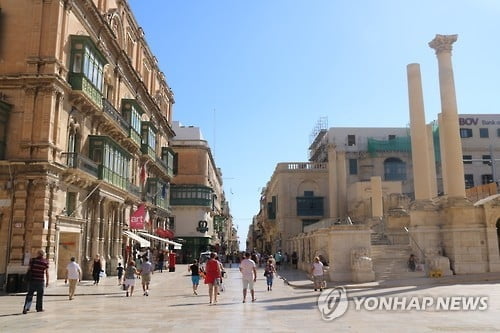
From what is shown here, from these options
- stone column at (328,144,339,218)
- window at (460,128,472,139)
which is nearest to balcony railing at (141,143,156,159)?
stone column at (328,144,339,218)

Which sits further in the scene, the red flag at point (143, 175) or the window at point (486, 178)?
the window at point (486, 178)

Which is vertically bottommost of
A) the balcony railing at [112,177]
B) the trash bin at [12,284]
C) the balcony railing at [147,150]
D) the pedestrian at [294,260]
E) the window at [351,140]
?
the trash bin at [12,284]

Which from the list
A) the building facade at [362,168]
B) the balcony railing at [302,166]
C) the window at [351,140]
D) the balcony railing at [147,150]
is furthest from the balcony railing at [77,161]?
the window at [351,140]

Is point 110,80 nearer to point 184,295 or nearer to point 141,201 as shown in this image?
point 141,201

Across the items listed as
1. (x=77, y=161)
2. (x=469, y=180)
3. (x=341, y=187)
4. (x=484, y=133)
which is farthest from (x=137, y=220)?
(x=484, y=133)

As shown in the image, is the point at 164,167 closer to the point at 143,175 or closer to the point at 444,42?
the point at 143,175

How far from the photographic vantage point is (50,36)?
74.0 feet

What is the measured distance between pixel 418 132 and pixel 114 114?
1907 cm

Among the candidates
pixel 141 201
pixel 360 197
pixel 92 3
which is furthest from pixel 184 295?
pixel 360 197

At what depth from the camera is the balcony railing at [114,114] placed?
2814 cm

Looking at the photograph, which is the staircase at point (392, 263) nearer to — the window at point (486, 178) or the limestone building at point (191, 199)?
the limestone building at point (191, 199)

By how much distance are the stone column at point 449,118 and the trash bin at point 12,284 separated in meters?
22.5

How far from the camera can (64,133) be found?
23.5 metres

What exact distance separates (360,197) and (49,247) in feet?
121
